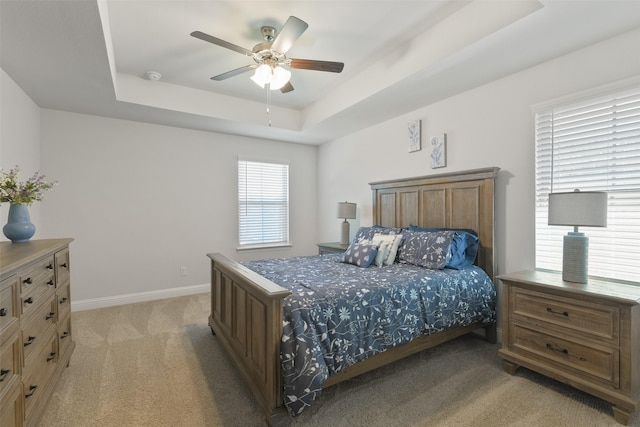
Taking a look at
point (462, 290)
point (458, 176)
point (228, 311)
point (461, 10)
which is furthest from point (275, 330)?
point (461, 10)

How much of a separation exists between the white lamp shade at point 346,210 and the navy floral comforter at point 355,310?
4.88 ft

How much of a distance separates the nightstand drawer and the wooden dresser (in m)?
3.00

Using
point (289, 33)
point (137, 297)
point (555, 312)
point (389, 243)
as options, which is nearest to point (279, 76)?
point (289, 33)

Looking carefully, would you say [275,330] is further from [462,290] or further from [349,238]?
[349,238]

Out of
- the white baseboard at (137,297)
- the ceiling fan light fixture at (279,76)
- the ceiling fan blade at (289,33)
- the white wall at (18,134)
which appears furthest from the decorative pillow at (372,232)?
the white wall at (18,134)

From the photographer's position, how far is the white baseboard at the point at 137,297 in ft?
12.0

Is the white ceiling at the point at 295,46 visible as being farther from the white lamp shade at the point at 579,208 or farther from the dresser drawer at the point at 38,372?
the dresser drawer at the point at 38,372

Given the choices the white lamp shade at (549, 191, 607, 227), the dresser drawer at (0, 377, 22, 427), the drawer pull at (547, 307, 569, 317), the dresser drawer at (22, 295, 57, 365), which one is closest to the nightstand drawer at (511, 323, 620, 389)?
the drawer pull at (547, 307, 569, 317)

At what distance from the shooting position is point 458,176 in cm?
306

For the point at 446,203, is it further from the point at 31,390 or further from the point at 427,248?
the point at 31,390

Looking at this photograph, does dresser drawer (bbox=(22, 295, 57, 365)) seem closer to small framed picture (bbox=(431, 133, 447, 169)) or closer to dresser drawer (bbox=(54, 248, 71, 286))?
dresser drawer (bbox=(54, 248, 71, 286))

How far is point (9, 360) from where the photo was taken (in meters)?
1.39

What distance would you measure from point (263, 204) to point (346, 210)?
1453 mm

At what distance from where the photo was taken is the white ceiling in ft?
6.41
